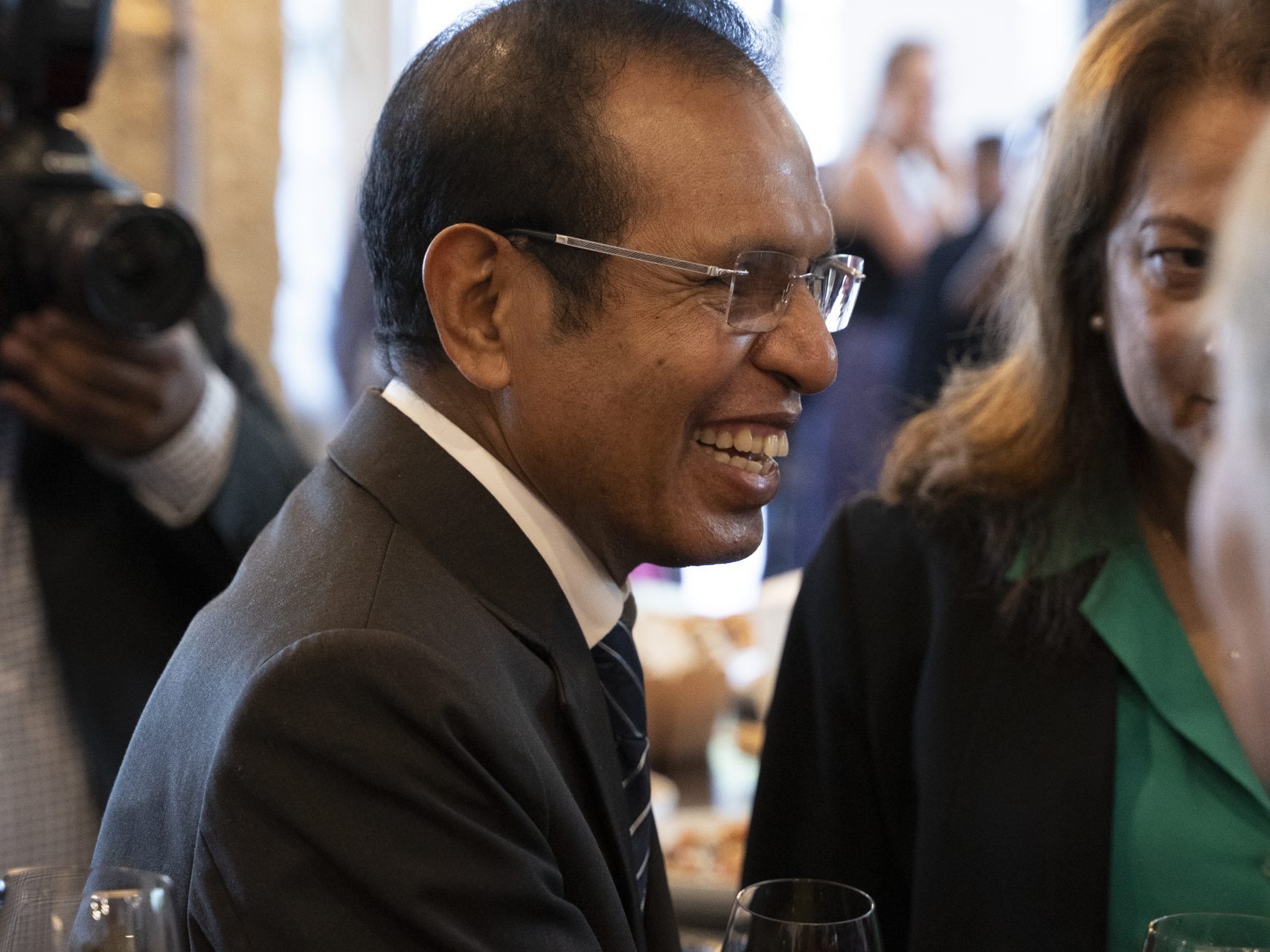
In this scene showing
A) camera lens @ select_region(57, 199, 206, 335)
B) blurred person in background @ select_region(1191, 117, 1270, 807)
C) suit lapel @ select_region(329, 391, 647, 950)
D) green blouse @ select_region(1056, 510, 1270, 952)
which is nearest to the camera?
blurred person in background @ select_region(1191, 117, 1270, 807)

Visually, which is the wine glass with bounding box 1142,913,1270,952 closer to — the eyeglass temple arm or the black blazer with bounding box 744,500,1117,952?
the black blazer with bounding box 744,500,1117,952

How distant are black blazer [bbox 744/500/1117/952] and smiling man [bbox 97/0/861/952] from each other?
14.7 inches

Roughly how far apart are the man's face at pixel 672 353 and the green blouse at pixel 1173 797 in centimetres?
56

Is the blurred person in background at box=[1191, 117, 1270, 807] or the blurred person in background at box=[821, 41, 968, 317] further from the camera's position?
the blurred person in background at box=[821, 41, 968, 317]

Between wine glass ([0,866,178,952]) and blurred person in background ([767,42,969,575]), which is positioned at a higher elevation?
blurred person in background ([767,42,969,575])

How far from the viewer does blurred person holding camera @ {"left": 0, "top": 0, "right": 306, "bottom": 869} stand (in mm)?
1667

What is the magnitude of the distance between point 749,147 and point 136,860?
0.73m

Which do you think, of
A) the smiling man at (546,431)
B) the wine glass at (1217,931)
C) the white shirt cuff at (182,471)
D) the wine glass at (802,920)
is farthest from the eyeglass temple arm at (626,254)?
the white shirt cuff at (182,471)

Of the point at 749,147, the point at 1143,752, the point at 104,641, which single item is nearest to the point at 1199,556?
the point at 1143,752

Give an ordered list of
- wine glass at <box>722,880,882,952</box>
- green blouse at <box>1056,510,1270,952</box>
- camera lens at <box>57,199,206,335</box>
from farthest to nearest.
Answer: camera lens at <box>57,199,206,335</box>
green blouse at <box>1056,510,1270,952</box>
wine glass at <box>722,880,882,952</box>

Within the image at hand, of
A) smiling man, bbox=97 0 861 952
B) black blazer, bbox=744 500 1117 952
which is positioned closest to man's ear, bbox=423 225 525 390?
smiling man, bbox=97 0 861 952

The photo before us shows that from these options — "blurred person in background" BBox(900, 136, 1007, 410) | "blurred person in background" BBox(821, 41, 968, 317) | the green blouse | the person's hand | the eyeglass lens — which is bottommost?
the green blouse

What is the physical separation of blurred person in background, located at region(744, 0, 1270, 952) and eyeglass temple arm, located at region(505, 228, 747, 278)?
20.2 inches

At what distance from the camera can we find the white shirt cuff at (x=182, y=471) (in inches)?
69.6
